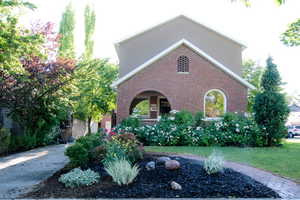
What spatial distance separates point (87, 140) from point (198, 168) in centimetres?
371

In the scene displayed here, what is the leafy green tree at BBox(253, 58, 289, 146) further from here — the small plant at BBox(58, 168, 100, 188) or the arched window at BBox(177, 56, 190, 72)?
the small plant at BBox(58, 168, 100, 188)

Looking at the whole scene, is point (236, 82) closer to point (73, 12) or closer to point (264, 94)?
point (264, 94)

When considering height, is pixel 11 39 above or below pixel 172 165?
above

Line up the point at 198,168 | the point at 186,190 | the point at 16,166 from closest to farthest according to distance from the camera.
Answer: the point at 186,190 < the point at 198,168 < the point at 16,166

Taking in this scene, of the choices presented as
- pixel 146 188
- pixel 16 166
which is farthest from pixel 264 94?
→ pixel 16 166

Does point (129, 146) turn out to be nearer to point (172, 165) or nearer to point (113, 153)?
point (113, 153)

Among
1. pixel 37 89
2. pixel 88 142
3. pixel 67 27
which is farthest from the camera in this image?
pixel 67 27

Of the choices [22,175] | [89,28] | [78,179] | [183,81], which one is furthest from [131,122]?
[89,28]

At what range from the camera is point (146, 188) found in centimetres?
629

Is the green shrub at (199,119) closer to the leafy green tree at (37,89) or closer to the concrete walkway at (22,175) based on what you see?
the leafy green tree at (37,89)

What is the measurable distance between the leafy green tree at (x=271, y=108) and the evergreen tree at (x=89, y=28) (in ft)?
74.1

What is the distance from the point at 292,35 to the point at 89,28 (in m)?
24.1

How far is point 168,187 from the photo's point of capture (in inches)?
251

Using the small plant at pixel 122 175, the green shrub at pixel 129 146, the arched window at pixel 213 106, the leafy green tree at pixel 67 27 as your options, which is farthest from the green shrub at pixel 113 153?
the leafy green tree at pixel 67 27
